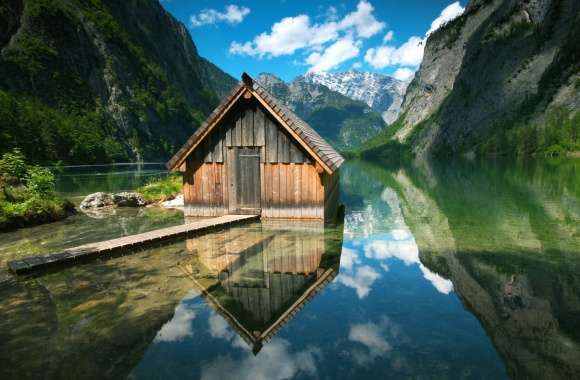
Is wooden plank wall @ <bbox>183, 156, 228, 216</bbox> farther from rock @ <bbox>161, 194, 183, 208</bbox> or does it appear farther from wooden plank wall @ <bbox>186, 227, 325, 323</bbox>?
rock @ <bbox>161, 194, 183, 208</bbox>

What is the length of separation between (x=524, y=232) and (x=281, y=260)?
10.2 m

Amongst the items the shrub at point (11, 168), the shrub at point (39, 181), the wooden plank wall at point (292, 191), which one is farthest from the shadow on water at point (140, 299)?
the shrub at point (11, 168)

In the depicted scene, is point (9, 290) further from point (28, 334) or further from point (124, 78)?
point (124, 78)

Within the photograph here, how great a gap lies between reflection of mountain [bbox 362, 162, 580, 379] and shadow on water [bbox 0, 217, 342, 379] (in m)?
3.65

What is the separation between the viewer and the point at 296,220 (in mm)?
16328

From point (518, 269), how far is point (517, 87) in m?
113

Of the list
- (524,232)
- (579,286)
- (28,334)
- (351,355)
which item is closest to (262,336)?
(351,355)

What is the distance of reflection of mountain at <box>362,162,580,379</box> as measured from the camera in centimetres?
630

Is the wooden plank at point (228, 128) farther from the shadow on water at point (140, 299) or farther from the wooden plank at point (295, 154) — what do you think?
the shadow on water at point (140, 299)

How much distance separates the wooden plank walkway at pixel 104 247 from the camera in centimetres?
1004

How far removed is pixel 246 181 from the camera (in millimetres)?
16797

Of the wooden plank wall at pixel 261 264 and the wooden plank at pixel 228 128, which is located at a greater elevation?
the wooden plank at pixel 228 128

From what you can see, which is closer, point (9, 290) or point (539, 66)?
point (9, 290)

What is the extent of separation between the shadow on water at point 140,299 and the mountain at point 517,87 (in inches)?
3753
